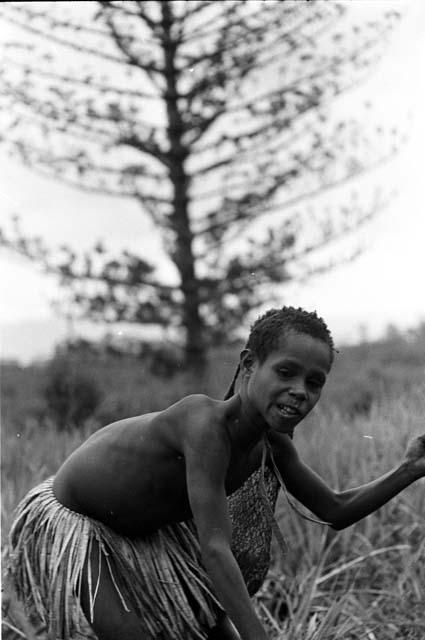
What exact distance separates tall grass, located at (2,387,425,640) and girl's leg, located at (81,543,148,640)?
352mm

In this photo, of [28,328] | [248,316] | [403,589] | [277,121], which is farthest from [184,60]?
[403,589]

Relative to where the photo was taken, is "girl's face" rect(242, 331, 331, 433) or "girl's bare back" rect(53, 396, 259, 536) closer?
"girl's face" rect(242, 331, 331, 433)

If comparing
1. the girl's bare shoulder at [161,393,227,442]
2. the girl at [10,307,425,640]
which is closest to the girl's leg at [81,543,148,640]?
the girl at [10,307,425,640]

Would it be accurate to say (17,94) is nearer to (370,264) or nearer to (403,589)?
(370,264)

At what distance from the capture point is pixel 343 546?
11.5ft

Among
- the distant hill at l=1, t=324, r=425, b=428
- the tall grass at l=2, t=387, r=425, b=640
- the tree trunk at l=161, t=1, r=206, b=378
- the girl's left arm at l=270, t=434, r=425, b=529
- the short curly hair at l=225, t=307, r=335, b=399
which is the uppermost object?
the tree trunk at l=161, t=1, r=206, b=378

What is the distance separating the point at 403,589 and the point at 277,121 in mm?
3920

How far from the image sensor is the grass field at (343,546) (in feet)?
9.35

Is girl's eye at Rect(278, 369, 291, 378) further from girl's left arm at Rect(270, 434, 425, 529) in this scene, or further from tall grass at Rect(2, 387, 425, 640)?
tall grass at Rect(2, 387, 425, 640)

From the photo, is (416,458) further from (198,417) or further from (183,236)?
(183,236)

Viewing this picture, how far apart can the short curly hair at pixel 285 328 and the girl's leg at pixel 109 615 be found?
2.25ft

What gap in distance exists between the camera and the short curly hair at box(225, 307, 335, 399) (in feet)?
6.42

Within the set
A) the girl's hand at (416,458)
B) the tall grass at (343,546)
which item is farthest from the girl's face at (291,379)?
the tall grass at (343,546)

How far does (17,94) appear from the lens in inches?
227
